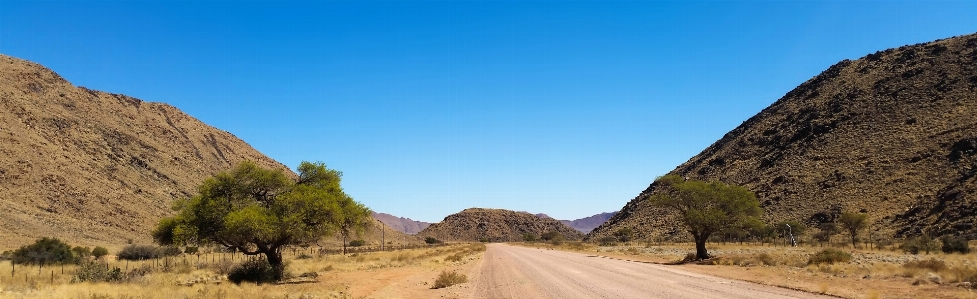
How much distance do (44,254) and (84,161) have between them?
48756 mm

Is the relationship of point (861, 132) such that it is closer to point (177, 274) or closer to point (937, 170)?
point (937, 170)

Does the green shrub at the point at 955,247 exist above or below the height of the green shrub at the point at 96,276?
below

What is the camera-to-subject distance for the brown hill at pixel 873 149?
6662 cm

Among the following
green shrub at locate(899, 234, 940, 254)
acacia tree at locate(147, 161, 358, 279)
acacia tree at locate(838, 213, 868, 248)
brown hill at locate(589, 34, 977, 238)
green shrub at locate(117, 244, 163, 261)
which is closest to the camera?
acacia tree at locate(147, 161, 358, 279)

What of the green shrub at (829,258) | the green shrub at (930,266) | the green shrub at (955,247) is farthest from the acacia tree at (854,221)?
the green shrub at (930,266)

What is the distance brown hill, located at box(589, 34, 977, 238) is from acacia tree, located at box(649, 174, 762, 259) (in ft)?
109

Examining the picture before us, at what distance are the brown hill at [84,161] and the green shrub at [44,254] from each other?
39.8 feet

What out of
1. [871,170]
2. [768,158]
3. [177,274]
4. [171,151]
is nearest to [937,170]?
[871,170]

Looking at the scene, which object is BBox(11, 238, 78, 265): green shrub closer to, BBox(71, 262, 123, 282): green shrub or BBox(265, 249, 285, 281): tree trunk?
BBox(71, 262, 123, 282): green shrub

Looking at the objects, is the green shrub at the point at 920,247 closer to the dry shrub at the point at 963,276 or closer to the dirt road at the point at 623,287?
the dry shrub at the point at 963,276

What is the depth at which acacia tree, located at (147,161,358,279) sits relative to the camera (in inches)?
989

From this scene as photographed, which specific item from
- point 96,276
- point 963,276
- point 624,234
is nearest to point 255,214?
point 96,276

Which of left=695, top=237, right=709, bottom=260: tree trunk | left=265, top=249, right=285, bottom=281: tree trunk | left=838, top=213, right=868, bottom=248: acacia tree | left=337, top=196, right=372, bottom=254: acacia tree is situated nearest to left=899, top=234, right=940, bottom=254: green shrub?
left=838, top=213, right=868, bottom=248: acacia tree

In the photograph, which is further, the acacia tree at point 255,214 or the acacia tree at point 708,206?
the acacia tree at point 708,206
